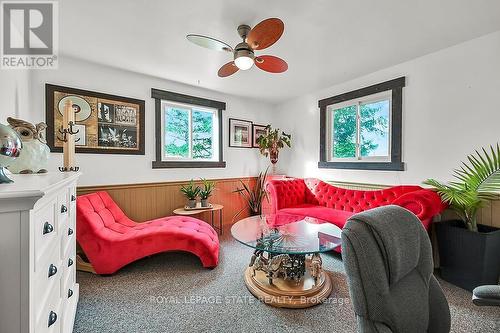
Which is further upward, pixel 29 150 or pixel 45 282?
pixel 29 150

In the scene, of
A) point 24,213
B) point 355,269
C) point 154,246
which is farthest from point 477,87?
point 154,246

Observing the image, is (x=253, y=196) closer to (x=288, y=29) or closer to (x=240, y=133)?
(x=240, y=133)

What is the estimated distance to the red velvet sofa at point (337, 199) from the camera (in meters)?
2.17

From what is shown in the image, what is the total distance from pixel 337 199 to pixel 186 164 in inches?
98.1

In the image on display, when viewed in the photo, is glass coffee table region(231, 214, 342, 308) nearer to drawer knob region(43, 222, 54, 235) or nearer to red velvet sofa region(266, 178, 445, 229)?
red velvet sofa region(266, 178, 445, 229)

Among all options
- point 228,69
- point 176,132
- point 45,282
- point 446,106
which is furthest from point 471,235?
point 176,132

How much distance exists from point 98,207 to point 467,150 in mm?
4187

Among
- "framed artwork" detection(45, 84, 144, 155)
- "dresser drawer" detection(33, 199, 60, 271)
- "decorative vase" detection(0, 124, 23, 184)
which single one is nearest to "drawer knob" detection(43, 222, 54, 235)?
"dresser drawer" detection(33, 199, 60, 271)

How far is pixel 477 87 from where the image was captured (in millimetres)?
2281

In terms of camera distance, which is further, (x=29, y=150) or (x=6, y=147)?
(x=29, y=150)

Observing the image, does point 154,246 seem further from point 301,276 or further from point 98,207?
point 301,276

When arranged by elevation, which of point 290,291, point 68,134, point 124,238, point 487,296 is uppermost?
point 68,134

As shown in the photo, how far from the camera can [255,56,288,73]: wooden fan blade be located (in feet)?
6.75

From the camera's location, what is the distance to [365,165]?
3236 mm
